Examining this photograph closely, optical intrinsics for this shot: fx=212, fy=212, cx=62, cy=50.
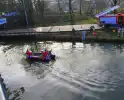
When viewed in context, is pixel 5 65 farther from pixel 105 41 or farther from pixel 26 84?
pixel 105 41

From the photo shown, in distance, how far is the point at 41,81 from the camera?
27188mm

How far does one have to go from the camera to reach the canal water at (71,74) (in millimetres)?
23547

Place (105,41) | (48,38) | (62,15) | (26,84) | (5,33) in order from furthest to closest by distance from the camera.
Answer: (62,15) < (5,33) < (48,38) < (105,41) < (26,84)

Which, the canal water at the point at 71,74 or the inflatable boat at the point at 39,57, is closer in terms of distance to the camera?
the canal water at the point at 71,74

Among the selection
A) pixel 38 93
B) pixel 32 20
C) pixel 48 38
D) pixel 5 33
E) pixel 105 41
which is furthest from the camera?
pixel 32 20

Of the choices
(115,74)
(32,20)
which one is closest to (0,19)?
(32,20)

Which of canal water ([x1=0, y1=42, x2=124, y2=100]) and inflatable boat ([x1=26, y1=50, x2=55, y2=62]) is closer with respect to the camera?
canal water ([x1=0, y1=42, x2=124, y2=100])

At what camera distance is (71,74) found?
2794 cm

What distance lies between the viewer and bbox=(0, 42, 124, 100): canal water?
23.5 metres

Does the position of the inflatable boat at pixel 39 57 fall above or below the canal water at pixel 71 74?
above

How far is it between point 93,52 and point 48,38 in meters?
14.1

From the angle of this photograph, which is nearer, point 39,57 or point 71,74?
point 71,74

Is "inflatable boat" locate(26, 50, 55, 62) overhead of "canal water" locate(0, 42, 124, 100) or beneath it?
overhead

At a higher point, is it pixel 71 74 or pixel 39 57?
pixel 39 57
